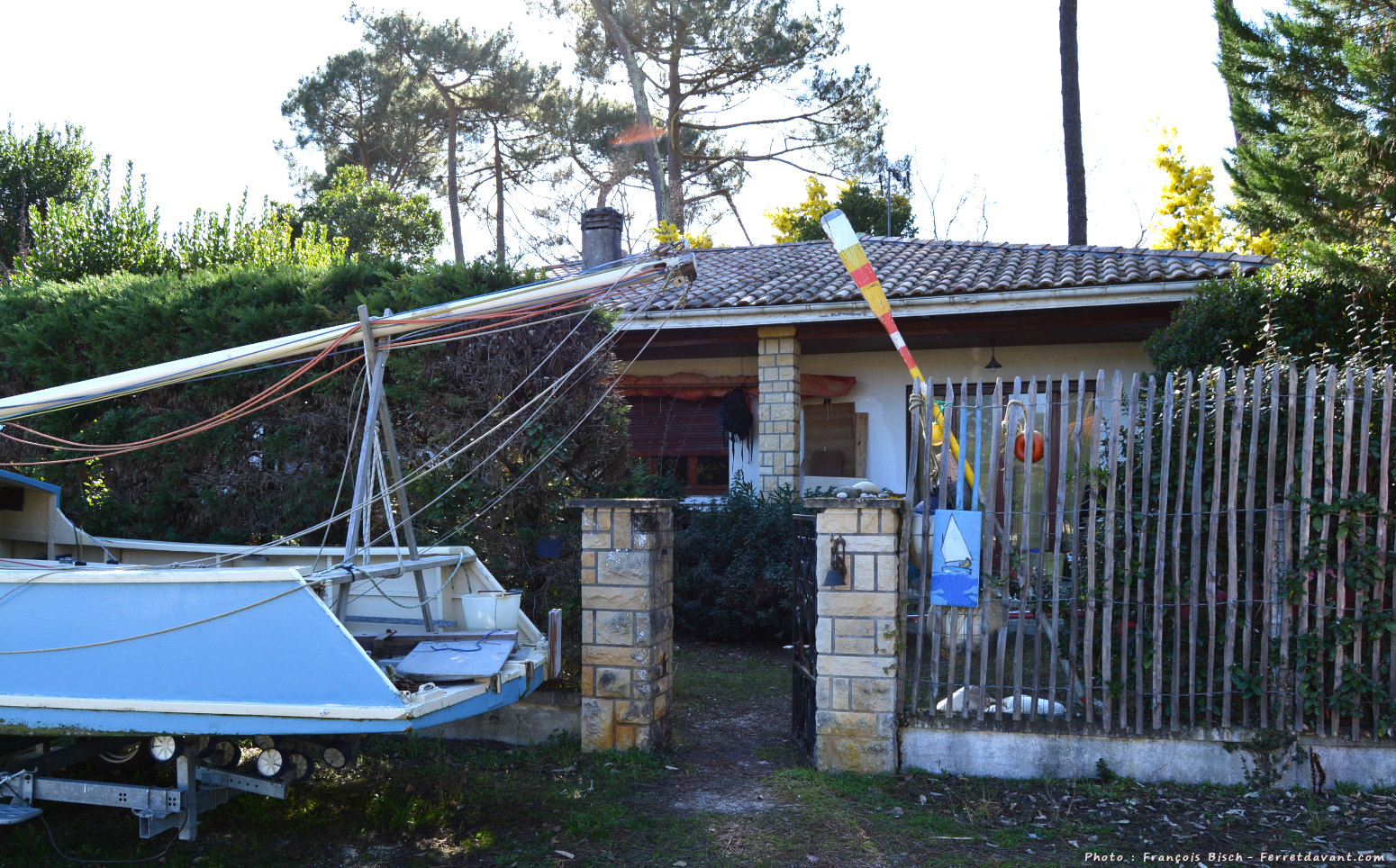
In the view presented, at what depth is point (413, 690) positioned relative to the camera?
4469 mm

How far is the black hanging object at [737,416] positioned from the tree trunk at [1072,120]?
347 inches

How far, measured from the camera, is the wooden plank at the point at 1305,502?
4938 mm

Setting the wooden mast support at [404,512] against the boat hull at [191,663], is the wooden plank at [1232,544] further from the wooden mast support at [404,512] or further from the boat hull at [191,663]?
the wooden mast support at [404,512]

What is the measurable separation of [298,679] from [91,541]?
3.48 meters

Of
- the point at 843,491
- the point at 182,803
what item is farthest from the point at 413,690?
the point at 843,491

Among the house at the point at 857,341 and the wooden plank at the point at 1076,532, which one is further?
the house at the point at 857,341

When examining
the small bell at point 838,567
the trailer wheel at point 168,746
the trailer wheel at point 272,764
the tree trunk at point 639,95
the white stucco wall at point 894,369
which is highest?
the tree trunk at point 639,95

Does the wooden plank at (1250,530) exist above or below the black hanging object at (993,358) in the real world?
below

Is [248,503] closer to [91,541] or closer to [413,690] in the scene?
[91,541]

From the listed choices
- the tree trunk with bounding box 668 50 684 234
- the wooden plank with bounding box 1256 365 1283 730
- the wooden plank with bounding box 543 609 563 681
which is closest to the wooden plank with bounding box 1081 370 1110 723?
the wooden plank with bounding box 1256 365 1283 730

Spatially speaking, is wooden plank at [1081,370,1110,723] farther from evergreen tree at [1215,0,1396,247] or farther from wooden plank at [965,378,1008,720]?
evergreen tree at [1215,0,1396,247]

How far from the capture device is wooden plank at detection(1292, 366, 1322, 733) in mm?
4938

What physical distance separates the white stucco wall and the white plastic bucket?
6.74 meters

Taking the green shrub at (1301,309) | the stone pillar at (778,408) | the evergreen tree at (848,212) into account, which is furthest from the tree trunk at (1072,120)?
the green shrub at (1301,309)
